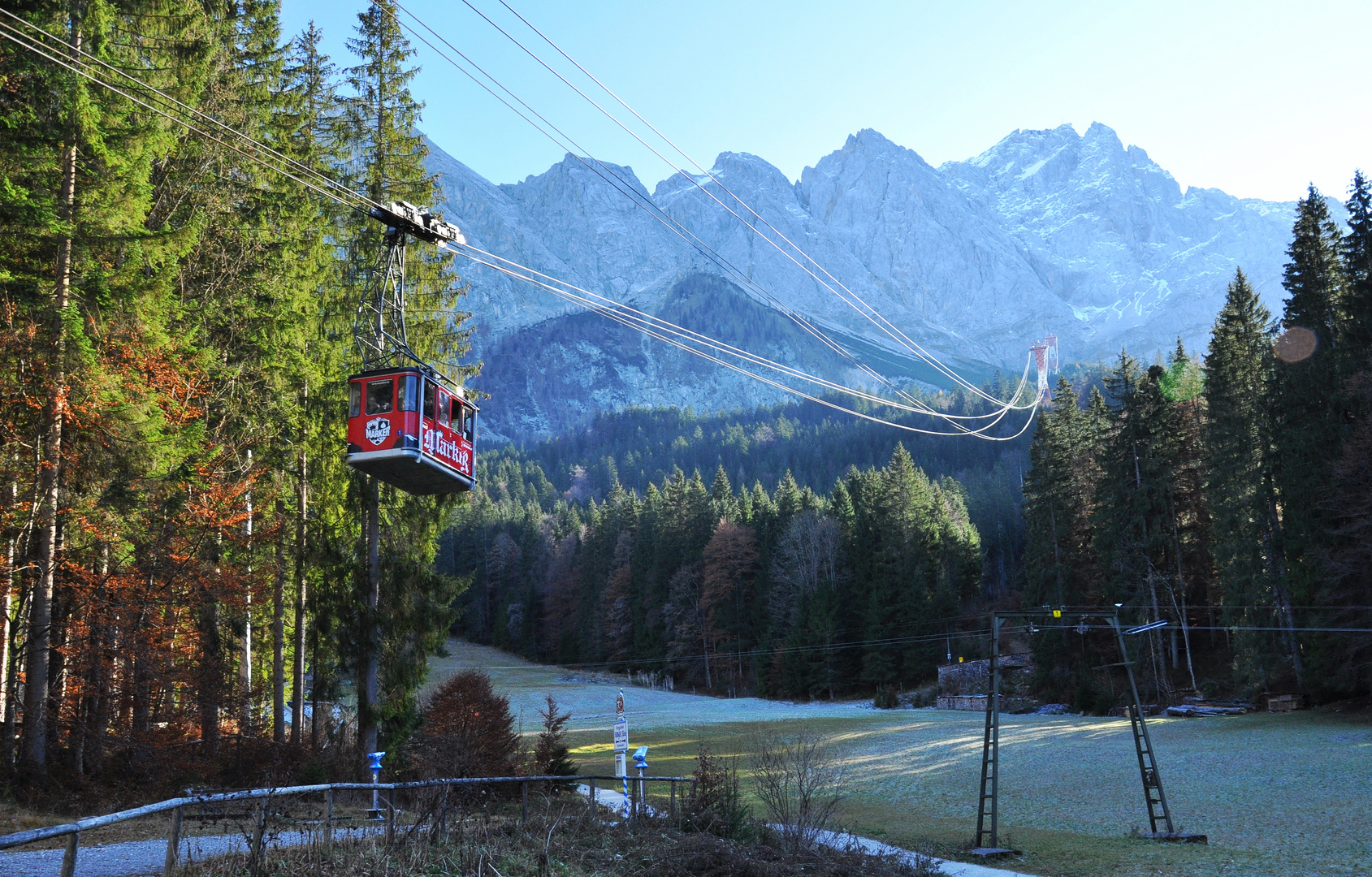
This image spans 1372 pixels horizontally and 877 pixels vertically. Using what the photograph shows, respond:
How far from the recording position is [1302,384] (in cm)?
3772

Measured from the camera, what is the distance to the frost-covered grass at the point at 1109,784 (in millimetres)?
17469

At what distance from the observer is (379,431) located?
16953 millimetres

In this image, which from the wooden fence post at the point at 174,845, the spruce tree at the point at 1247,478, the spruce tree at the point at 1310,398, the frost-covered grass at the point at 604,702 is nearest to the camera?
the wooden fence post at the point at 174,845

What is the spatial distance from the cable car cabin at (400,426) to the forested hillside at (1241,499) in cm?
2943

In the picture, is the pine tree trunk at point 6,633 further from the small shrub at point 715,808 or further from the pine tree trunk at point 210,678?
the small shrub at point 715,808

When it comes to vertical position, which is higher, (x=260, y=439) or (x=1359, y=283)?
(x=1359, y=283)

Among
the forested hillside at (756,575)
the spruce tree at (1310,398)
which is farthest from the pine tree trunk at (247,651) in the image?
the spruce tree at (1310,398)

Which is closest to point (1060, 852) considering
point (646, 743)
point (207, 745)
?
point (207, 745)

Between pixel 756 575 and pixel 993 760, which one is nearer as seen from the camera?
pixel 993 760

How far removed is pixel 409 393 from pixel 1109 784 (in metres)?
23.4

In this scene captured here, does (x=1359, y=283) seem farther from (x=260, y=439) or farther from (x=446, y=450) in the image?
(x=260, y=439)

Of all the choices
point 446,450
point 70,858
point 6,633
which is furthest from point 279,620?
point 70,858

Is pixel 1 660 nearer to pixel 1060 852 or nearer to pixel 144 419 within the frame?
pixel 144 419

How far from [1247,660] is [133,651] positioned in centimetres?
4220
